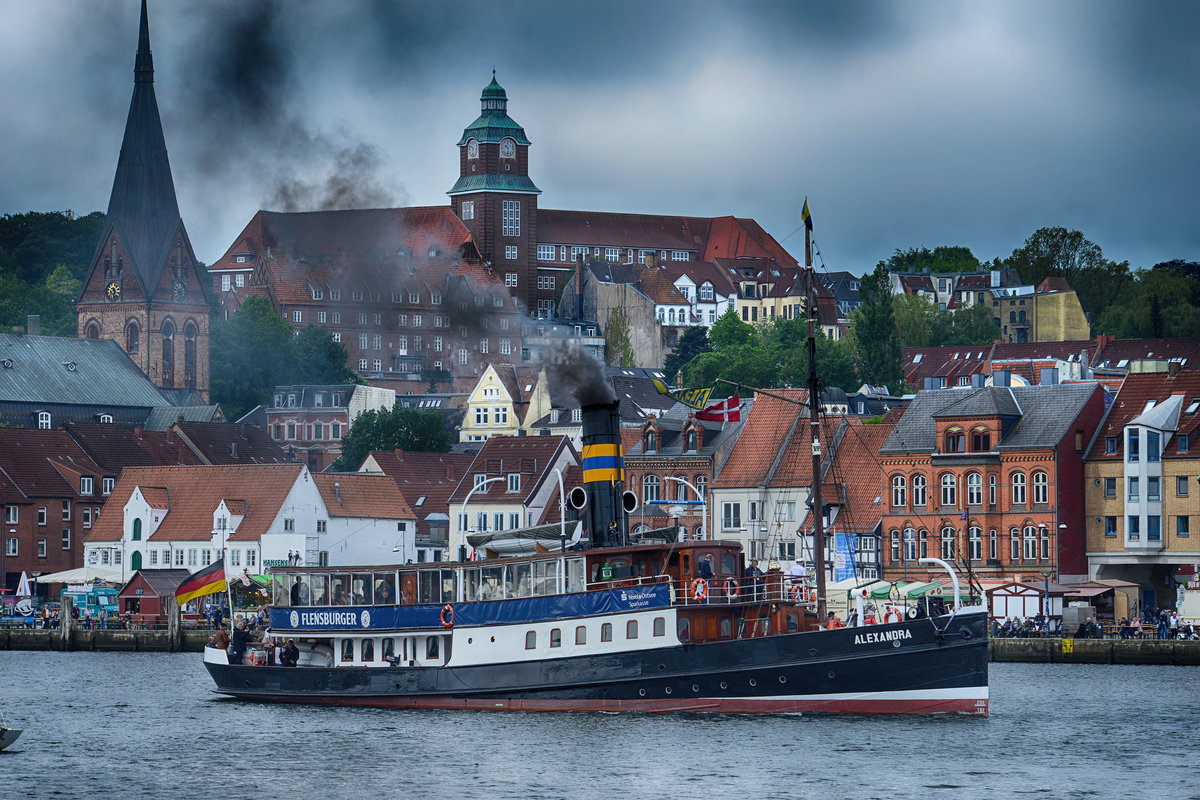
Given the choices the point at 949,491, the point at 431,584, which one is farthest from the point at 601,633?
the point at 949,491

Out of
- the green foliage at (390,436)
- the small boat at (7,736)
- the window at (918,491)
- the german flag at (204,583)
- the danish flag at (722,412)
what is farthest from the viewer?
the green foliage at (390,436)

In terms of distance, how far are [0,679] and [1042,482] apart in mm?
47000

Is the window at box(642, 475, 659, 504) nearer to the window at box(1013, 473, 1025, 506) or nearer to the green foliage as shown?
the window at box(1013, 473, 1025, 506)

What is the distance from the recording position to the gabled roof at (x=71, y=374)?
18238 centimetres

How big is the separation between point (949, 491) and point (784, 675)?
46.8m

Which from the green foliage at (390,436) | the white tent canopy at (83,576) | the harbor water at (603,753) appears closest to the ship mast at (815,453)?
the harbor water at (603,753)

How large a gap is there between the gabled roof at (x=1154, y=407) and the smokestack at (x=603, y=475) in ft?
142

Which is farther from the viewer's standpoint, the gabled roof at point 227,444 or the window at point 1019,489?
the gabled roof at point 227,444

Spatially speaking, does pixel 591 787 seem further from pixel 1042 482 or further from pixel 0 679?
pixel 1042 482

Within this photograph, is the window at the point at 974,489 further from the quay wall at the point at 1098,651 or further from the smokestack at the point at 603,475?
the smokestack at the point at 603,475

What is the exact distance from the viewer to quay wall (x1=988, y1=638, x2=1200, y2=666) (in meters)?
88.0

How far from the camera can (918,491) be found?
108562 millimetres

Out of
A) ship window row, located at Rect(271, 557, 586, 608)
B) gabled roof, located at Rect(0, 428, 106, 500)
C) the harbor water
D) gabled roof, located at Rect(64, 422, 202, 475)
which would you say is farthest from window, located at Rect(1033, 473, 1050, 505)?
gabled roof, located at Rect(64, 422, 202, 475)

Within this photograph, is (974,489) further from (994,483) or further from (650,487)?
(650,487)
